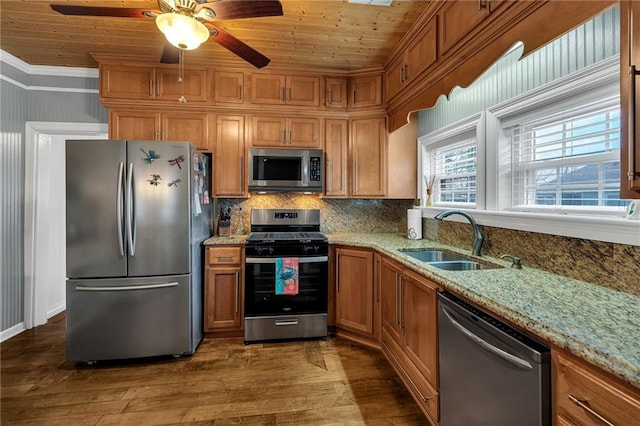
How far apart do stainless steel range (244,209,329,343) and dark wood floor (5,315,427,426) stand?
15 centimetres

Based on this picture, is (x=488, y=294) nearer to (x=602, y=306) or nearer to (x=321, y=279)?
(x=602, y=306)

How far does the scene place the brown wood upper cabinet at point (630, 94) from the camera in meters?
0.88

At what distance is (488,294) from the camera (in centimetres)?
121

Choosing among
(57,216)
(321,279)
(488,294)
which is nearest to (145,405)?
(321,279)

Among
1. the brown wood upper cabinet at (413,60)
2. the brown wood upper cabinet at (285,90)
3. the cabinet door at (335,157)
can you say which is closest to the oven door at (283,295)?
the cabinet door at (335,157)

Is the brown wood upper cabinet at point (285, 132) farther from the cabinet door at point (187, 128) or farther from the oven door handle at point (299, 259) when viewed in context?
the oven door handle at point (299, 259)

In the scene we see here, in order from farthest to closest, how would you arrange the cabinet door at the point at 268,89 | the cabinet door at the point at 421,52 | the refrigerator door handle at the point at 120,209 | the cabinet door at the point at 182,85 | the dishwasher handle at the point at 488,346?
the cabinet door at the point at 268,89 < the cabinet door at the point at 182,85 < the refrigerator door handle at the point at 120,209 < the cabinet door at the point at 421,52 < the dishwasher handle at the point at 488,346

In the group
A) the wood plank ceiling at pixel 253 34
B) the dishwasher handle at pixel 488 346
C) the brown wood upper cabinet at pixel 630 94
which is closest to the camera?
the brown wood upper cabinet at pixel 630 94

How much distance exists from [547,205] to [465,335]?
3.40 feet

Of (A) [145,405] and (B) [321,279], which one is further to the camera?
(B) [321,279]

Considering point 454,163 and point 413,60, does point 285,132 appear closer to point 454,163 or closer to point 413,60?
point 413,60

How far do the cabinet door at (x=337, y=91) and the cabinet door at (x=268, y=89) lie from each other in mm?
509

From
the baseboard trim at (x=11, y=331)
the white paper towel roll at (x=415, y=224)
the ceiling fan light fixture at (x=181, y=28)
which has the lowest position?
the baseboard trim at (x=11, y=331)

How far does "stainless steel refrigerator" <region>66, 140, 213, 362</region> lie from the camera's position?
228cm
